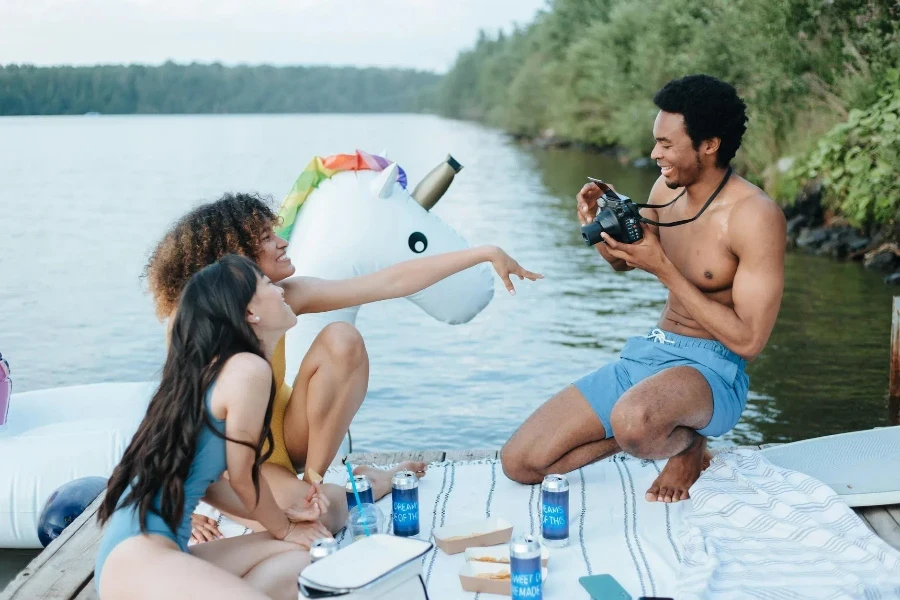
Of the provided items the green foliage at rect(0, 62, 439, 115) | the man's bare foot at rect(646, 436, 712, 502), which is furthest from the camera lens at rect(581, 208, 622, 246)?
the green foliage at rect(0, 62, 439, 115)

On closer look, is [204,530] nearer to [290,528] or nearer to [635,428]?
[290,528]

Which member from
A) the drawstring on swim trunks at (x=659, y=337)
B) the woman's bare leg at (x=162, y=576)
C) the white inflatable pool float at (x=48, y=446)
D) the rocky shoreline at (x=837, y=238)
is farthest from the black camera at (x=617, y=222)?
the rocky shoreline at (x=837, y=238)

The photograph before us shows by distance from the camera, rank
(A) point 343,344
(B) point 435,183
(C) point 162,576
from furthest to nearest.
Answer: (B) point 435,183 < (A) point 343,344 < (C) point 162,576

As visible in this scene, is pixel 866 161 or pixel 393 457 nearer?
pixel 393 457

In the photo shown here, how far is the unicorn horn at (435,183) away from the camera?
4797 mm

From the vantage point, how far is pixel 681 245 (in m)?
4.30

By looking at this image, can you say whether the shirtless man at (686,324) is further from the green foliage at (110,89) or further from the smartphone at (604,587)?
the green foliage at (110,89)

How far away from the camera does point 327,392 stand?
3744mm

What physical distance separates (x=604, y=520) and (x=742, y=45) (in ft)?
55.7

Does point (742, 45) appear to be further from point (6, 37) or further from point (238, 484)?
point (238, 484)

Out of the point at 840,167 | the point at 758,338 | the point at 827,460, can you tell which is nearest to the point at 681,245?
the point at 758,338

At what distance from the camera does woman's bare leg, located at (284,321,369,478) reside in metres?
3.74

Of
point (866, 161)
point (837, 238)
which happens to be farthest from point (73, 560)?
point (837, 238)

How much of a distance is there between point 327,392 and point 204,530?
67 centimetres
